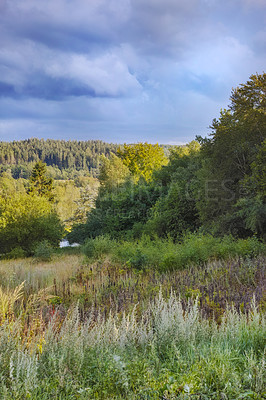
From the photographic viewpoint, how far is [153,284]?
566 centimetres

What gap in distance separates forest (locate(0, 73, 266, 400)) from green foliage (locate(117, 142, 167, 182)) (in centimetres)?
A: 18

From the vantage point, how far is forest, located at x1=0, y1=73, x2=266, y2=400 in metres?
2.34

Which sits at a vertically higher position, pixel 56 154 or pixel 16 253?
pixel 56 154

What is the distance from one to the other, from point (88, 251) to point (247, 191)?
6.94 metres

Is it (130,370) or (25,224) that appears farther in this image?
→ (25,224)

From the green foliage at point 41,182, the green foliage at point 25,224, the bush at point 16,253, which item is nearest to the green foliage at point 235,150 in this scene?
the green foliage at point 25,224

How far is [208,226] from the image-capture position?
573 inches

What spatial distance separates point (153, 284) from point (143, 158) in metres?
34.3

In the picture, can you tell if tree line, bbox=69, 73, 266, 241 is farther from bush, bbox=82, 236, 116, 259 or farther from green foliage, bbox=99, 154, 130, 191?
green foliage, bbox=99, 154, 130, 191

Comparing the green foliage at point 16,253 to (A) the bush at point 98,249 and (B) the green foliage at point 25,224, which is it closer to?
(B) the green foliage at point 25,224

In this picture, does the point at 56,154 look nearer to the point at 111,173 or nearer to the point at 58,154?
the point at 58,154

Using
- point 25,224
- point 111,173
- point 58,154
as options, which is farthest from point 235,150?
point 58,154

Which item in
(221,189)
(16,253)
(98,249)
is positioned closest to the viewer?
(98,249)

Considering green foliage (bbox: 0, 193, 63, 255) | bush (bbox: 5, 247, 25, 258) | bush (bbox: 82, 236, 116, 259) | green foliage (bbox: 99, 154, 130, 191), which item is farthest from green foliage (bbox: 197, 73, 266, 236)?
green foliage (bbox: 99, 154, 130, 191)
